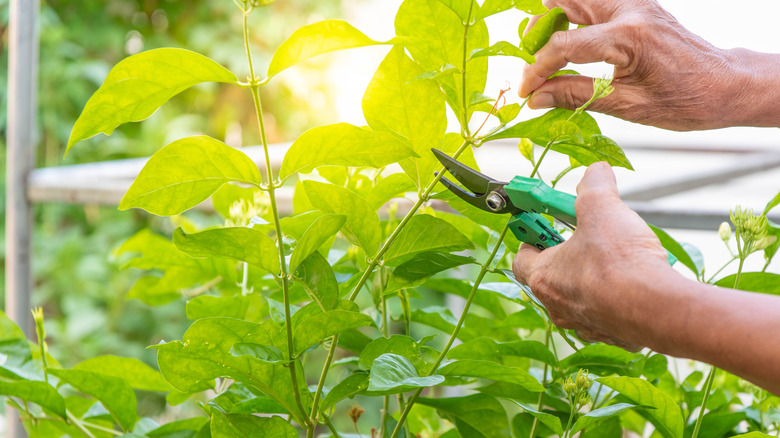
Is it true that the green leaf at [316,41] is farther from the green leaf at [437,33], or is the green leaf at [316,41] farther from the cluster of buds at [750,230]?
the cluster of buds at [750,230]

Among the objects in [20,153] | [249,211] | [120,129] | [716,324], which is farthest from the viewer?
[120,129]

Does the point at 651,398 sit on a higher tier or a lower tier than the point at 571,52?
lower

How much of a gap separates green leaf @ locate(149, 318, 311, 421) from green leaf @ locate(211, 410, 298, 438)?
0.8 inches

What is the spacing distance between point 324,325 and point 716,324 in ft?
0.59

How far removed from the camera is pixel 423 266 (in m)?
0.40

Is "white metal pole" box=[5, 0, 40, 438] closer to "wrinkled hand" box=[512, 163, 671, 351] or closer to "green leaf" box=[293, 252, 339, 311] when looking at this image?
"green leaf" box=[293, 252, 339, 311]

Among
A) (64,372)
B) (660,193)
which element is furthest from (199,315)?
(660,193)

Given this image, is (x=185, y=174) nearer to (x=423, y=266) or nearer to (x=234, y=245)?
(x=234, y=245)

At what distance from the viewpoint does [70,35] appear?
7.11 feet

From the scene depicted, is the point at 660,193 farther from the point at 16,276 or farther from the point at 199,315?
the point at 16,276

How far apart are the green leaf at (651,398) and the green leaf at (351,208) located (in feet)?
0.48

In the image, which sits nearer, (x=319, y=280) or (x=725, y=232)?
(x=319, y=280)

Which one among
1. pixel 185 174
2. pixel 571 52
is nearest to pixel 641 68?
pixel 571 52

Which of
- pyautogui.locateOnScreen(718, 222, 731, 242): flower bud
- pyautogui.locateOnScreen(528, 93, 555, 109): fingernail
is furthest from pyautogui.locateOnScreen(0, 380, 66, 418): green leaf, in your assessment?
pyautogui.locateOnScreen(718, 222, 731, 242): flower bud
